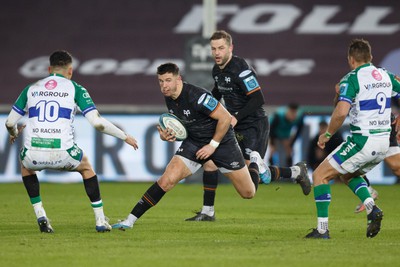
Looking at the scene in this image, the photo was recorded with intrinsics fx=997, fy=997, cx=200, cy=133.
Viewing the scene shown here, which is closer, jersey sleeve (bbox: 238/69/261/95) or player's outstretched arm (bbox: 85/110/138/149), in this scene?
player's outstretched arm (bbox: 85/110/138/149)

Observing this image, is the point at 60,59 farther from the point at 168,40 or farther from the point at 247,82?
the point at 168,40

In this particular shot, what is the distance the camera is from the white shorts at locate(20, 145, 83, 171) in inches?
393

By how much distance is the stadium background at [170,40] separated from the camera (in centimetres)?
2397

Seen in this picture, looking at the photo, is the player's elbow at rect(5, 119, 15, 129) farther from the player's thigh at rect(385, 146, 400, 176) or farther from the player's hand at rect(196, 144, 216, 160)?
the player's thigh at rect(385, 146, 400, 176)

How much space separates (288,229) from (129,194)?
6368 mm

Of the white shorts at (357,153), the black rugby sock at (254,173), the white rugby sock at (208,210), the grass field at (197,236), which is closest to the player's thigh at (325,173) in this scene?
the white shorts at (357,153)

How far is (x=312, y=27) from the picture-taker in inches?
965

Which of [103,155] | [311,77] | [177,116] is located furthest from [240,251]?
[311,77]

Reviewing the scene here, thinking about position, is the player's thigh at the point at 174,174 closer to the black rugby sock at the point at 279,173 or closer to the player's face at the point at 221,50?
the player's face at the point at 221,50

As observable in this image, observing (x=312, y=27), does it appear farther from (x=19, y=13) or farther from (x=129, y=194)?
(x=129, y=194)

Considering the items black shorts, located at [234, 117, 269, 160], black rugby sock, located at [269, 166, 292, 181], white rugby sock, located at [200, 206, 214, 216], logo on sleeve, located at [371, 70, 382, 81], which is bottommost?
white rugby sock, located at [200, 206, 214, 216]

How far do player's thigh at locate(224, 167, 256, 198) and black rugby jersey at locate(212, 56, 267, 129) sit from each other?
1.23 meters

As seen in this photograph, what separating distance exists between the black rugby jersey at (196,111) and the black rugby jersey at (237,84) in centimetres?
112

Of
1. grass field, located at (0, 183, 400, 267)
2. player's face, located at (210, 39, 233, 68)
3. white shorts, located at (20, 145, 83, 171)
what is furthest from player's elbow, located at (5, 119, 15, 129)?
player's face, located at (210, 39, 233, 68)
